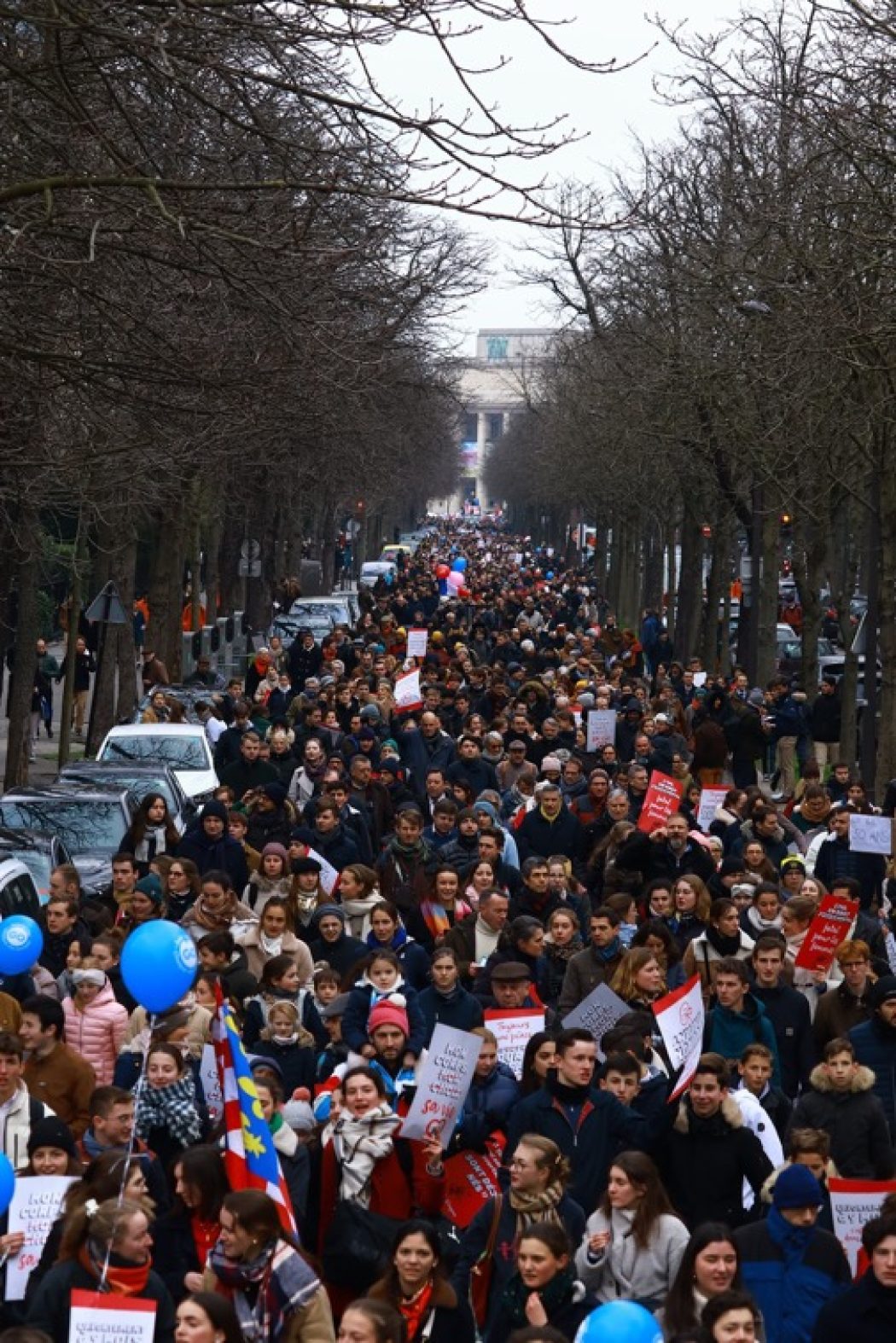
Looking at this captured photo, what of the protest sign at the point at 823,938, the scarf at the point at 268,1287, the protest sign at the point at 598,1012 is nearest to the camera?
the scarf at the point at 268,1287

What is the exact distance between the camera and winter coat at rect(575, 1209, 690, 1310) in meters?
8.14

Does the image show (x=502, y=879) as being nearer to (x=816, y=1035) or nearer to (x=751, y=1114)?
(x=816, y=1035)

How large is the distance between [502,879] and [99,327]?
12.9 feet

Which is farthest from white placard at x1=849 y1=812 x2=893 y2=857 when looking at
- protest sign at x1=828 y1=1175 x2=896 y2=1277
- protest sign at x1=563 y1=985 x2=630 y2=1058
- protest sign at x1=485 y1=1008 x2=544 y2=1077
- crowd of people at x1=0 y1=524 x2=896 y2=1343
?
protest sign at x1=828 y1=1175 x2=896 y2=1277

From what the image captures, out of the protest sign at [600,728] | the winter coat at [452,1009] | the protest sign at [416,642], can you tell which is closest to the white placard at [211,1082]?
the winter coat at [452,1009]

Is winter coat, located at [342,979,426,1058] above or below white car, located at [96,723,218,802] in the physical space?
above

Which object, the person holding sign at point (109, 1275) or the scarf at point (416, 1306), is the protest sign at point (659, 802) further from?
the person holding sign at point (109, 1275)

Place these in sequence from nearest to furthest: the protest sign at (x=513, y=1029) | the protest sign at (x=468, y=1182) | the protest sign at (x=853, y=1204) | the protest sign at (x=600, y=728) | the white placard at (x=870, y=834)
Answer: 1. the protest sign at (x=853, y=1204)
2. the protest sign at (x=468, y=1182)
3. the protest sign at (x=513, y=1029)
4. the white placard at (x=870, y=834)
5. the protest sign at (x=600, y=728)

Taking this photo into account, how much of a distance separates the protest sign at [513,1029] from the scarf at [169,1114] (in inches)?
70.8

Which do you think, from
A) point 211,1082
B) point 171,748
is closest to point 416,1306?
point 211,1082

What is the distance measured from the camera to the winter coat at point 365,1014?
11.0m

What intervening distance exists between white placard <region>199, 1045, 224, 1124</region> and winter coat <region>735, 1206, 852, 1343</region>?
2484mm

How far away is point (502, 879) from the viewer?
15.9 metres

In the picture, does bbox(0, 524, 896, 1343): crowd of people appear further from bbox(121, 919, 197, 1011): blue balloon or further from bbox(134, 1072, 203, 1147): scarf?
bbox(121, 919, 197, 1011): blue balloon
